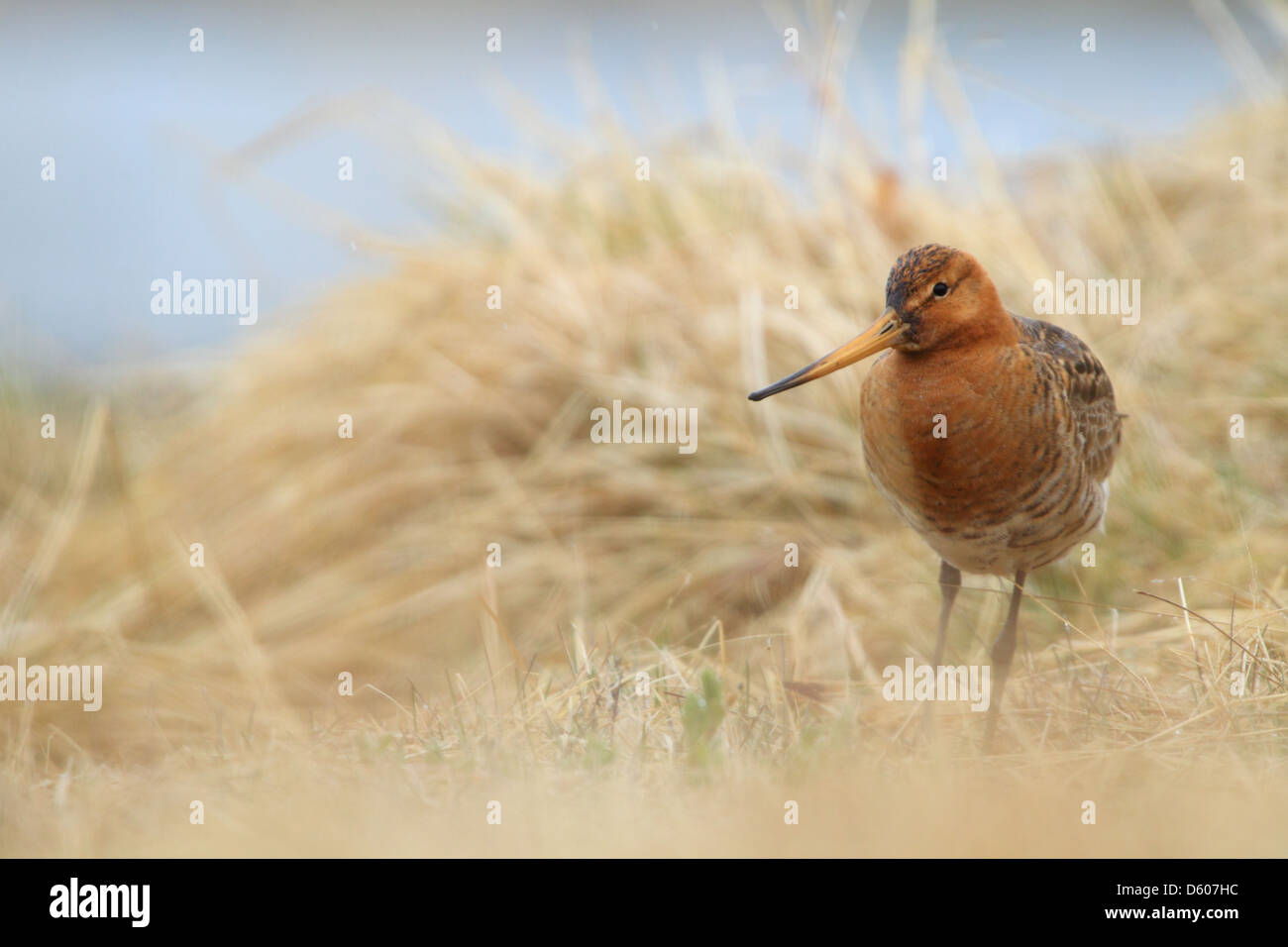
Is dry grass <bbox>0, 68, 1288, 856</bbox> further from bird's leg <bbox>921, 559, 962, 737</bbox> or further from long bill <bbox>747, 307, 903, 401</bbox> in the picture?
long bill <bbox>747, 307, 903, 401</bbox>

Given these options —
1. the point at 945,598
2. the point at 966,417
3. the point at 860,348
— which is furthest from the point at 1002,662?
the point at 860,348

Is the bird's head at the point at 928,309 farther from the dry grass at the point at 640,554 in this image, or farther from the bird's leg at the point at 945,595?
the bird's leg at the point at 945,595

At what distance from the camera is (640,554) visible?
16.9 feet

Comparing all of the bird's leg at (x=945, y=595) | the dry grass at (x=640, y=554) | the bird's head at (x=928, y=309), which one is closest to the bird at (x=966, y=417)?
the bird's head at (x=928, y=309)

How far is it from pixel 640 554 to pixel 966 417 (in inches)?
88.7

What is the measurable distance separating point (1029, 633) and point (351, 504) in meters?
2.93

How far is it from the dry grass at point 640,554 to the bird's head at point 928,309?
2.26 feet

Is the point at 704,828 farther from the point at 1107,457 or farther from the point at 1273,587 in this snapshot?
the point at 1273,587

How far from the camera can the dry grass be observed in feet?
8.92

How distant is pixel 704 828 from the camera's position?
96.5 inches

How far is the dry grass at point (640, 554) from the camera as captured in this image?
2719 millimetres

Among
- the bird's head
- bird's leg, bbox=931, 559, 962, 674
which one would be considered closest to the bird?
the bird's head

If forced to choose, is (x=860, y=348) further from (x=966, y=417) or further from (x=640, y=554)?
(x=640, y=554)

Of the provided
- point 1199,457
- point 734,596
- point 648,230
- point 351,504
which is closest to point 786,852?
point 734,596
